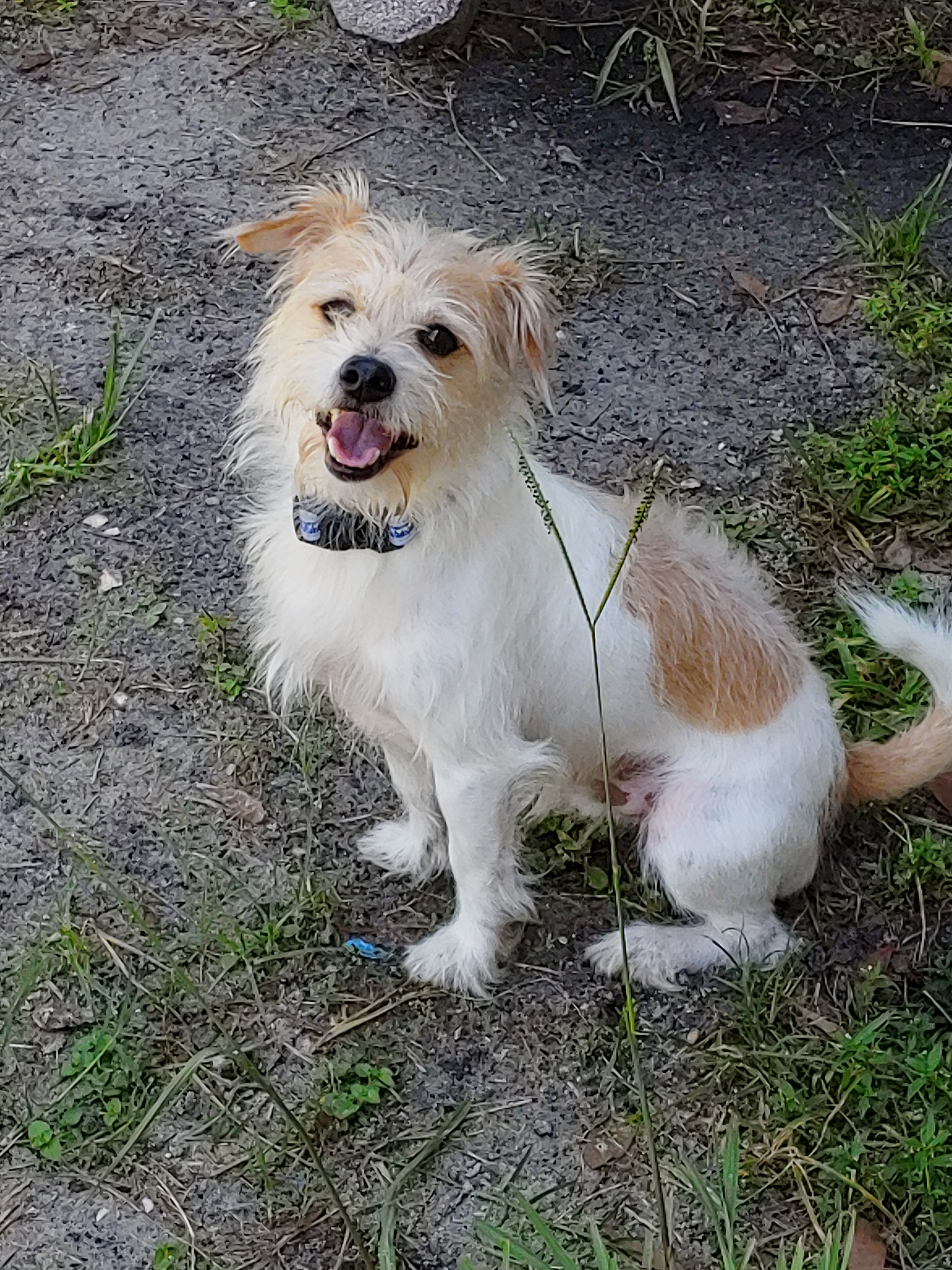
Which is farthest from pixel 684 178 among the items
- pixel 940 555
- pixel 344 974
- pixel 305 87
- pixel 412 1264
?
pixel 412 1264

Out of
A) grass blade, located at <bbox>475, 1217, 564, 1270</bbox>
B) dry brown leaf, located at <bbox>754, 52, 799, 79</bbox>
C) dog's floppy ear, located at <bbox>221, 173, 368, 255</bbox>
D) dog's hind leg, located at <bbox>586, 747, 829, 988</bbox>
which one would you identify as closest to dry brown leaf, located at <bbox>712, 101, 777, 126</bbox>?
dry brown leaf, located at <bbox>754, 52, 799, 79</bbox>

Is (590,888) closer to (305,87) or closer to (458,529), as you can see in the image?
(458,529)

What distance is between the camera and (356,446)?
7.43ft

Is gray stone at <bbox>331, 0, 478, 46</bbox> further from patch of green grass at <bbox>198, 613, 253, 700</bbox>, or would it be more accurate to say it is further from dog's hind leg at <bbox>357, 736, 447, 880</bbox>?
dog's hind leg at <bbox>357, 736, 447, 880</bbox>

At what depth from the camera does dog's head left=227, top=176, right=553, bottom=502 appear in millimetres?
2215

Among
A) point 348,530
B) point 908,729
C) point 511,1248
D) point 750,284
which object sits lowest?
point 511,1248

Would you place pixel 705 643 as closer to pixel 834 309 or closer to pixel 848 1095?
pixel 848 1095

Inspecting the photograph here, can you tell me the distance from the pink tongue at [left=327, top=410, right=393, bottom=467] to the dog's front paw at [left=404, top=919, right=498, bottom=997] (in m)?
1.18

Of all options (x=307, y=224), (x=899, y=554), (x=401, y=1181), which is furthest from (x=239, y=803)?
(x=899, y=554)

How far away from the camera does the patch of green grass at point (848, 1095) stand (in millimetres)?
2693

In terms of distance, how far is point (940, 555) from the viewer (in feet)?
12.5

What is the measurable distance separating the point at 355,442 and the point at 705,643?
0.83 meters

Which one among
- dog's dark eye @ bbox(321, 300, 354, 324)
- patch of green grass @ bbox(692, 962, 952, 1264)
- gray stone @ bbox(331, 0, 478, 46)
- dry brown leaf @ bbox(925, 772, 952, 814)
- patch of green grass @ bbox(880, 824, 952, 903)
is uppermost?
dog's dark eye @ bbox(321, 300, 354, 324)

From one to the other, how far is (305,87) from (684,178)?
4.65ft
